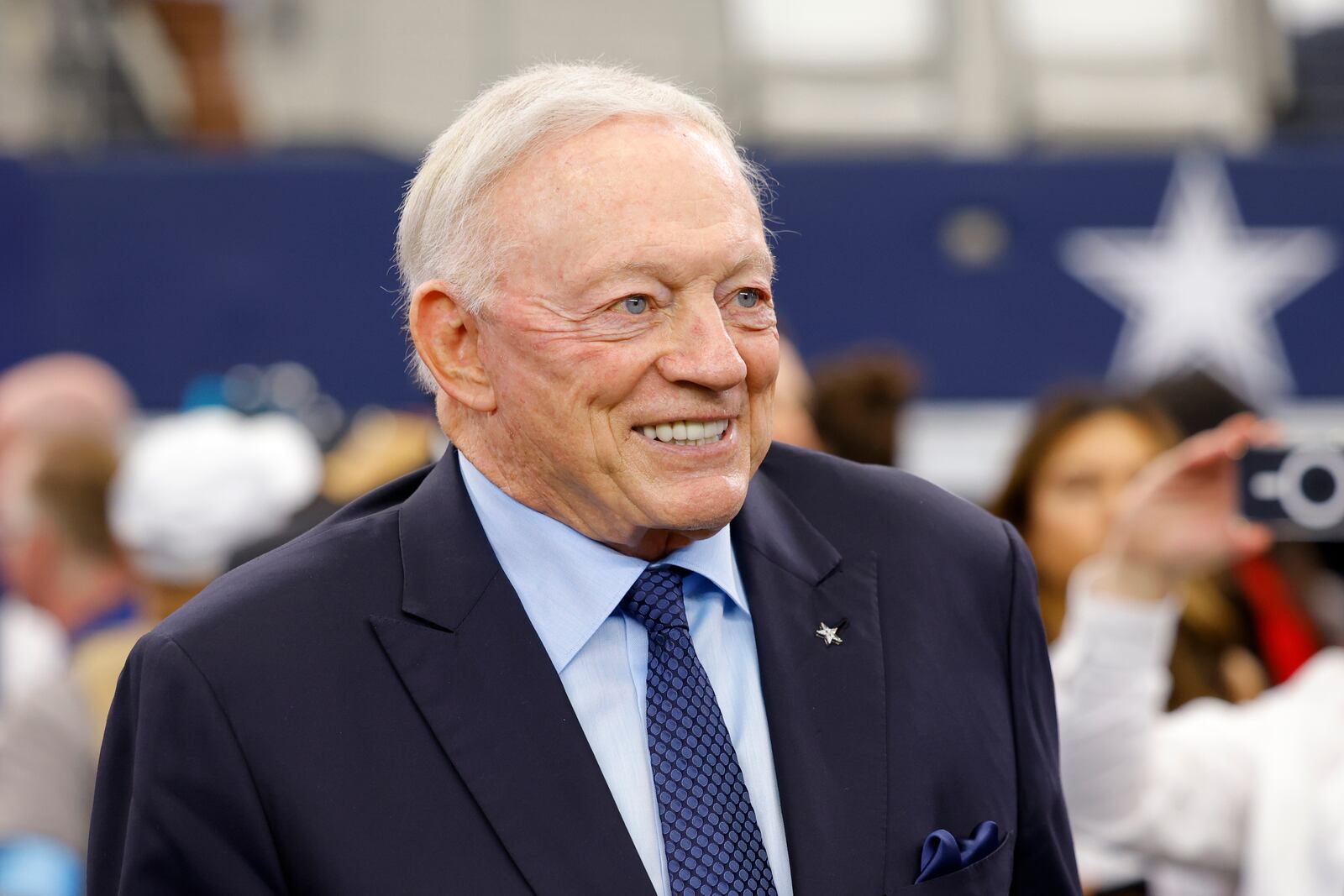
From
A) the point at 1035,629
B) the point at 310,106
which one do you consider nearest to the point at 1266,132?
the point at 310,106

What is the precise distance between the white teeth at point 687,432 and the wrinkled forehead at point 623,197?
170mm

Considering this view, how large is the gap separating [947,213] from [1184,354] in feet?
3.27

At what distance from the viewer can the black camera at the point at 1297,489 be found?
7.23 feet

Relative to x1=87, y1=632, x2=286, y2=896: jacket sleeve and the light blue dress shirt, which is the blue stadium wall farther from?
x1=87, y1=632, x2=286, y2=896: jacket sleeve

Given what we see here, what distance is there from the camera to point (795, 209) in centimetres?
634

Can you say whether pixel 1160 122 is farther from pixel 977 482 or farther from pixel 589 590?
pixel 589 590

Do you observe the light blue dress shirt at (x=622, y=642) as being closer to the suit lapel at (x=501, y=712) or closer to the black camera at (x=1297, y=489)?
the suit lapel at (x=501, y=712)

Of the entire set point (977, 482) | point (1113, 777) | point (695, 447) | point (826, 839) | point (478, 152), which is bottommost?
point (977, 482)

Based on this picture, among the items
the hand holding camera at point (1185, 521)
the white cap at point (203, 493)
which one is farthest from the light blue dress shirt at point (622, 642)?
the white cap at point (203, 493)

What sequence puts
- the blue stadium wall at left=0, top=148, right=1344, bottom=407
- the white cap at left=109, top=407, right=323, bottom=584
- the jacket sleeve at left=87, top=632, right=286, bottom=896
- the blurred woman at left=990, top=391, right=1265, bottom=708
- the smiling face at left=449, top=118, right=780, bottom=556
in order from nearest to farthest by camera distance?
the jacket sleeve at left=87, top=632, right=286, bottom=896 < the smiling face at left=449, top=118, right=780, bottom=556 < the white cap at left=109, top=407, right=323, bottom=584 < the blurred woman at left=990, top=391, right=1265, bottom=708 < the blue stadium wall at left=0, top=148, right=1344, bottom=407

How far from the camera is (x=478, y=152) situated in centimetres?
179

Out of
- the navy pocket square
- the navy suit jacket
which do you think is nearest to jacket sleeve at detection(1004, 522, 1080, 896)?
the navy suit jacket

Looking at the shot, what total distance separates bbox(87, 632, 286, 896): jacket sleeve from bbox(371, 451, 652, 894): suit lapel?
7.2 inches

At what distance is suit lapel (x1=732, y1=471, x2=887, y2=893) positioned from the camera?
1.73 meters
